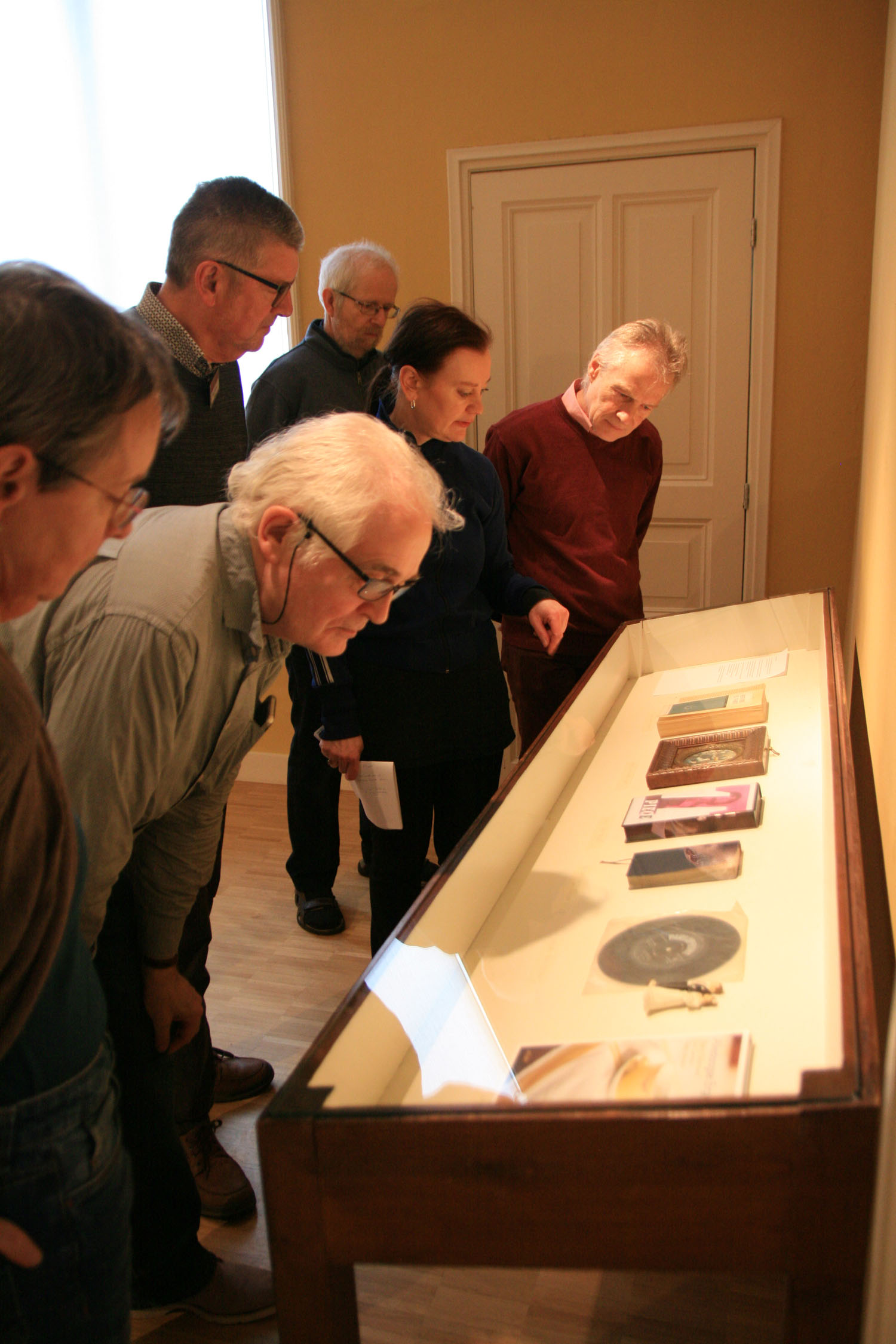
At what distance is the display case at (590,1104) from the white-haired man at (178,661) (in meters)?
0.38

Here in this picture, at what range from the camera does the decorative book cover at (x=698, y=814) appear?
160cm

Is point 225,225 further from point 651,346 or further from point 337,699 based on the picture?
point 651,346

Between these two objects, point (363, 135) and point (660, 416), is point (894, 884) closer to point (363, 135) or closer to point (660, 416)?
point (660, 416)

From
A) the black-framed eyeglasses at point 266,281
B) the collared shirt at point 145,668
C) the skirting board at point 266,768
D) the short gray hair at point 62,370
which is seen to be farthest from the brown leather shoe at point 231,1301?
the skirting board at point 266,768

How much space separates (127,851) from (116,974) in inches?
12.2

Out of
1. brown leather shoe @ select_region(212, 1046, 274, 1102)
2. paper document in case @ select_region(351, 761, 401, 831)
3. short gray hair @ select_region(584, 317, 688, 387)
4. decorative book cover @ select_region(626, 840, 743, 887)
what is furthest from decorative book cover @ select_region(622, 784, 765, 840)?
short gray hair @ select_region(584, 317, 688, 387)

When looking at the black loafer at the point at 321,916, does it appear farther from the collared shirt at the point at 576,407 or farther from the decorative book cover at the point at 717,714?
the collared shirt at the point at 576,407

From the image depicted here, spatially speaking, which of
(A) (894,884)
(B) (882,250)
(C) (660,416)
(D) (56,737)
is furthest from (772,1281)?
(C) (660,416)

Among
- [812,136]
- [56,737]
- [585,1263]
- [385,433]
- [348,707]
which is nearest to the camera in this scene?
[585,1263]

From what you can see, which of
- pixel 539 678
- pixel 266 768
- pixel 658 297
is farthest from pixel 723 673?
pixel 266 768

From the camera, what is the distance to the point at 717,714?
2.15m

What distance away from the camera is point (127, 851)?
1330 millimetres

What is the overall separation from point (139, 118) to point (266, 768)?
2842 mm

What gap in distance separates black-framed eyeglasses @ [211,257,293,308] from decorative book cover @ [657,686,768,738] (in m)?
1.21
